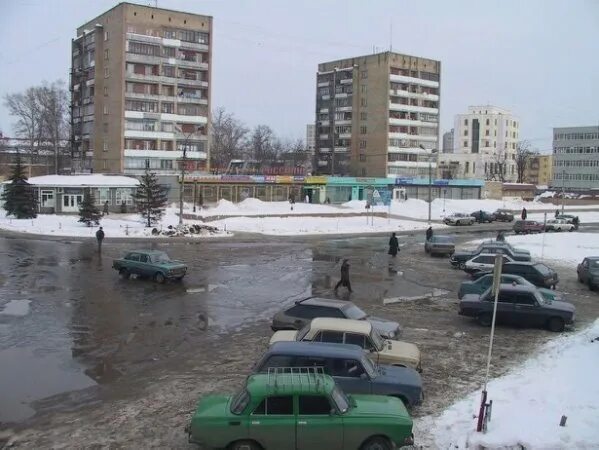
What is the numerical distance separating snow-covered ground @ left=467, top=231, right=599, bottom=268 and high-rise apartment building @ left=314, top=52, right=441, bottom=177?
164 ft

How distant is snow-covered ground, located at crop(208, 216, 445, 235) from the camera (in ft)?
170

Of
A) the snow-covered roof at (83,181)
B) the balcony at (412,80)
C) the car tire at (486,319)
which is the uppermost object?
the balcony at (412,80)

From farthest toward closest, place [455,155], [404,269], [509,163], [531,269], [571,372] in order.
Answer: [509,163], [455,155], [404,269], [531,269], [571,372]

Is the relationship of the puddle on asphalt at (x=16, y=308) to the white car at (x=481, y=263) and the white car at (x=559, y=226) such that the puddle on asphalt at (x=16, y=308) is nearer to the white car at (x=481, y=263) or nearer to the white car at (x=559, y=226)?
the white car at (x=481, y=263)

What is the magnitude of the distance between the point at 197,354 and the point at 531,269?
15150mm

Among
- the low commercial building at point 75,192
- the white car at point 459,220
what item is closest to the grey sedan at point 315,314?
the low commercial building at point 75,192

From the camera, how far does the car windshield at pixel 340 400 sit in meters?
8.50

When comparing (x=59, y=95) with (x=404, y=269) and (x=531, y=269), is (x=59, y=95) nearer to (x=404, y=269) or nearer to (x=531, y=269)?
(x=404, y=269)

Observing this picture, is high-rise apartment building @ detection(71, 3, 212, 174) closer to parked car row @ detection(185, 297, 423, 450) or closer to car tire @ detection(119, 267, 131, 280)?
car tire @ detection(119, 267, 131, 280)

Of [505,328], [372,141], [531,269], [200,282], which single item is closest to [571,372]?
[505,328]

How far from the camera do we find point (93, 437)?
969 cm

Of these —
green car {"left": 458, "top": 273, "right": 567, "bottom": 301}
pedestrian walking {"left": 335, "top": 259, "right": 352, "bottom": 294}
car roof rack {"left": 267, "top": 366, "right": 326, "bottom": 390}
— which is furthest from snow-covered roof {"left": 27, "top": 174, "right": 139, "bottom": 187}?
car roof rack {"left": 267, "top": 366, "right": 326, "bottom": 390}

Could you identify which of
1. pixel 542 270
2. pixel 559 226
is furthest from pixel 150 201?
pixel 559 226

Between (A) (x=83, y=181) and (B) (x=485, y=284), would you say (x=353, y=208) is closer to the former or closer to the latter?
(A) (x=83, y=181)
